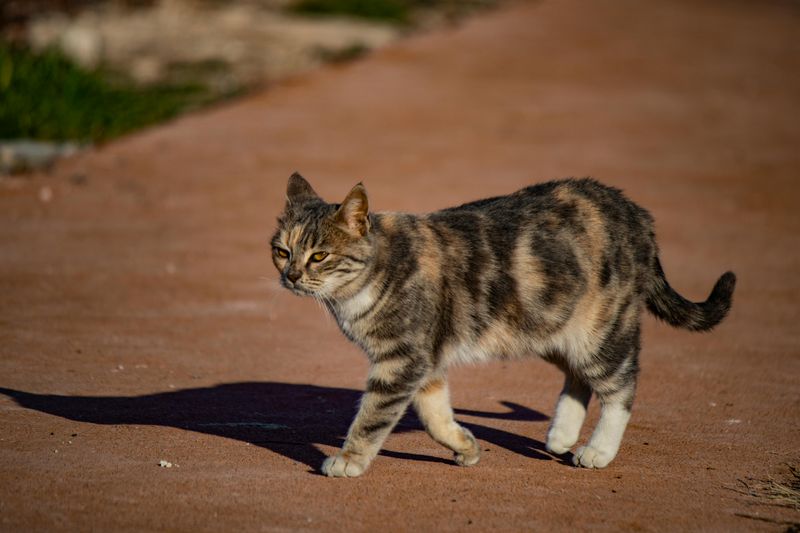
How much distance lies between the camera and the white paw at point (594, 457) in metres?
6.32

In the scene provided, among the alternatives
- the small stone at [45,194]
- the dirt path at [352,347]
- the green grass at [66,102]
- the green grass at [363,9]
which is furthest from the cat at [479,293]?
the green grass at [363,9]

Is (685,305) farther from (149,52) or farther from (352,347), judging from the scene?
(149,52)

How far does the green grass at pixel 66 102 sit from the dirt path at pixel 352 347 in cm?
86

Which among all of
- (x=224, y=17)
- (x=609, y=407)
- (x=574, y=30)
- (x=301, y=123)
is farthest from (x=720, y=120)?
(x=609, y=407)

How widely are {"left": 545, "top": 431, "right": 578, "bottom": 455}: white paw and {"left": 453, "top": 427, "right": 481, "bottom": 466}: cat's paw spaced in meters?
0.53

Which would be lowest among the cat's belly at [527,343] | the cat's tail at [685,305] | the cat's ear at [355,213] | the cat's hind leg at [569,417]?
the cat's hind leg at [569,417]

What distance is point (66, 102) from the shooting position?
55.9 ft

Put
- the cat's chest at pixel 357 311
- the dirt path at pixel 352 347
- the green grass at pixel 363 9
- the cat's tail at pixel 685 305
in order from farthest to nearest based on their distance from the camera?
the green grass at pixel 363 9 < the cat's tail at pixel 685 305 < the cat's chest at pixel 357 311 < the dirt path at pixel 352 347

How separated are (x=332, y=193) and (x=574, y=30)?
10558 mm

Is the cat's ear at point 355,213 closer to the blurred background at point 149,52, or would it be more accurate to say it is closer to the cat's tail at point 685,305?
the cat's tail at point 685,305

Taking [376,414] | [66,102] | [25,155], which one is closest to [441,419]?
[376,414]

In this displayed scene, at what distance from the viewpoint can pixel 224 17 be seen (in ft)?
Result: 80.2

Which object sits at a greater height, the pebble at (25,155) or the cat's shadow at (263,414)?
the pebble at (25,155)

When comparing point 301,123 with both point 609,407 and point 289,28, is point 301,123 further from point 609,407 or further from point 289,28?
point 609,407
